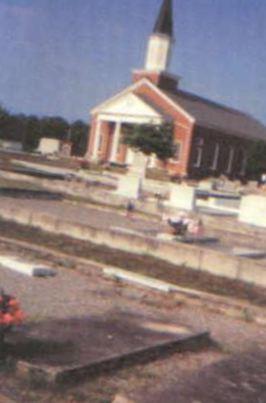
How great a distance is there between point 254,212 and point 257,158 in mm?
36753

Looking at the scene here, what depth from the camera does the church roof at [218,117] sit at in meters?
62.4

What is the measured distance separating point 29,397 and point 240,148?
63.5 meters

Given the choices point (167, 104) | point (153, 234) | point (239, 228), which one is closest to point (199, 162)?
point (167, 104)

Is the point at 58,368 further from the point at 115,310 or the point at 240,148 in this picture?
the point at 240,148

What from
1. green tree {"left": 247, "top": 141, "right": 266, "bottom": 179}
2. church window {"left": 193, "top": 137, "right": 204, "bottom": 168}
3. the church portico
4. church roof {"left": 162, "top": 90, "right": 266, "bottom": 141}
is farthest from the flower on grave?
church window {"left": 193, "top": 137, "right": 204, "bottom": 168}

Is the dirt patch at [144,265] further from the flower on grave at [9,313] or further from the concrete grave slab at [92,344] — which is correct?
the flower on grave at [9,313]

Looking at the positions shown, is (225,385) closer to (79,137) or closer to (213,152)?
(213,152)

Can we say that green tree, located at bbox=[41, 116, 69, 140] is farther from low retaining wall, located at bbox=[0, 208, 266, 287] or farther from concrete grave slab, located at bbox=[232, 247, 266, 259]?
concrete grave slab, located at bbox=[232, 247, 266, 259]

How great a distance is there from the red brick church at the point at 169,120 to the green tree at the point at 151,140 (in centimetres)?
425

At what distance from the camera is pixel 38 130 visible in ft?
253

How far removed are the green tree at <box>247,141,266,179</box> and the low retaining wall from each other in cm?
4415

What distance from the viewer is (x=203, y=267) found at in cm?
1377

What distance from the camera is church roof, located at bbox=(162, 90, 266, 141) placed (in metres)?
62.4

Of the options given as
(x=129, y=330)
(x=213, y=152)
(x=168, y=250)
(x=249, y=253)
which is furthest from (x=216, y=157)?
(x=129, y=330)
